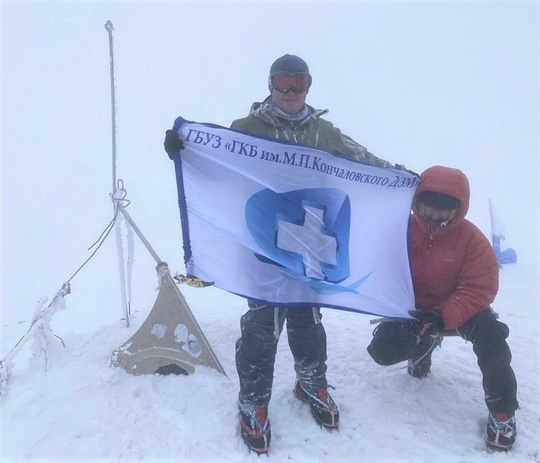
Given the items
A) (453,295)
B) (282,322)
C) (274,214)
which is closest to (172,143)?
(274,214)

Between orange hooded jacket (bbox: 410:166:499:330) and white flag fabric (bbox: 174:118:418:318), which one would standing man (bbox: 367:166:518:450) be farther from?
white flag fabric (bbox: 174:118:418:318)

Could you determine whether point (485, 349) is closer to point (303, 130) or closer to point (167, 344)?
point (303, 130)

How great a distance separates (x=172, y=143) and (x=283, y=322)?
1.58m

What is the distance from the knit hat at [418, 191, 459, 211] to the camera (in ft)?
12.3

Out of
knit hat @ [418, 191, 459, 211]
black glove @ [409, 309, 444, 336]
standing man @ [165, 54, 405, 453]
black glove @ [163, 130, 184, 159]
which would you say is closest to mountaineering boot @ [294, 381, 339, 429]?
standing man @ [165, 54, 405, 453]

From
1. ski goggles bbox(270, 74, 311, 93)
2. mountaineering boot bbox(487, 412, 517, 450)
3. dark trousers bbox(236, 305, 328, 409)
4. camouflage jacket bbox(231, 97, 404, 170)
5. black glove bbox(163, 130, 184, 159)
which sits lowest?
mountaineering boot bbox(487, 412, 517, 450)

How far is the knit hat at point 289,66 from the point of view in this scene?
3.44 m

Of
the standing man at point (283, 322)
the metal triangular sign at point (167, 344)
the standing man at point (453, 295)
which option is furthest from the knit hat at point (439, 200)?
the metal triangular sign at point (167, 344)

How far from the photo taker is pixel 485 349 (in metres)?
3.52

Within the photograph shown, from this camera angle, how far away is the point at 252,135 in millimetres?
3479

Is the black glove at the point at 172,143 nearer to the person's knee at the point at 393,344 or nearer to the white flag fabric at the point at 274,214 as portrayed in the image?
the white flag fabric at the point at 274,214

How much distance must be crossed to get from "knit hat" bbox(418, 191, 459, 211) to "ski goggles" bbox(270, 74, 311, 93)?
1.34 metres

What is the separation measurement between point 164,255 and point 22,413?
457 inches

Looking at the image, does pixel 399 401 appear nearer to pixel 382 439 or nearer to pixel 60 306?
pixel 382 439
